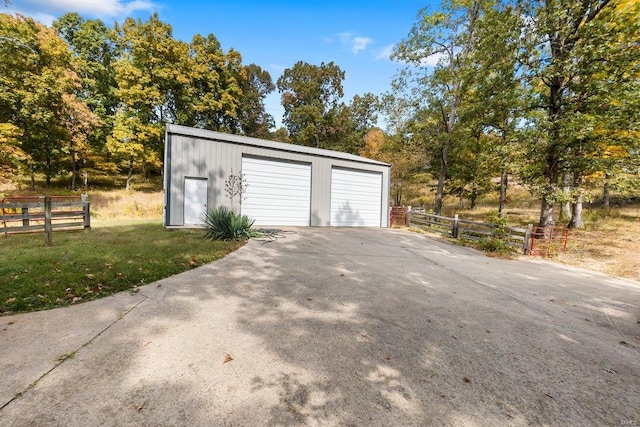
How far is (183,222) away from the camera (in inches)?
391

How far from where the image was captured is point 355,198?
1372 centimetres

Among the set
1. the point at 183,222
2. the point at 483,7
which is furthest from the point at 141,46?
the point at 483,7

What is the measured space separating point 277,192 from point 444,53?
13414mm

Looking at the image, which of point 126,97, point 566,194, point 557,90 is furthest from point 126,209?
point 557,90

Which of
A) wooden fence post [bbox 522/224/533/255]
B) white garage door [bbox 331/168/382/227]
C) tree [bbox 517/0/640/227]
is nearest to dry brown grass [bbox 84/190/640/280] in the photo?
wooden fence post [bbox 522/224/533/255]

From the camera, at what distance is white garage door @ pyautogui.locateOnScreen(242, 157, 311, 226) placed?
11266mm

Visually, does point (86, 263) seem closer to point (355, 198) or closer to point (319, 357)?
point (319, 357)

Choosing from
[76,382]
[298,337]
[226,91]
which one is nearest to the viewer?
[76,382]

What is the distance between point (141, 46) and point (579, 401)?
94.3 feet

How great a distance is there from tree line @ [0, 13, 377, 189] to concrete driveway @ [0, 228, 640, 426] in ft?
52.1

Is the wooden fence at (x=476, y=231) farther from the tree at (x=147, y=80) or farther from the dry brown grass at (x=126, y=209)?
the tree at (x=147, y=80)

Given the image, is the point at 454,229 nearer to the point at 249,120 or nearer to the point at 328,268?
the point at 328,268

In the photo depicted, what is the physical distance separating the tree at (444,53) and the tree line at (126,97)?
14693 mm

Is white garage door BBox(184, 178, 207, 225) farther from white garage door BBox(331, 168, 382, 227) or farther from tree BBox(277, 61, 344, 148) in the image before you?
tree BBox(277, 61, 344, 148)
